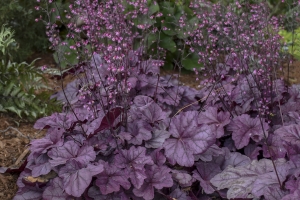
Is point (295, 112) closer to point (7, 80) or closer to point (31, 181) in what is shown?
point (31, 181)

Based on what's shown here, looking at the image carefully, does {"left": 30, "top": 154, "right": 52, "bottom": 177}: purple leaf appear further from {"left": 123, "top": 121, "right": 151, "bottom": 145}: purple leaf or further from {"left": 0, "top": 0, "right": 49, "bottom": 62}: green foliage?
{"left": 0, "top": 0, "right": 49, "bottom": 62}: green foliage

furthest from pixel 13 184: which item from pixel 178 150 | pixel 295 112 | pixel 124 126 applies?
pixel 295 112

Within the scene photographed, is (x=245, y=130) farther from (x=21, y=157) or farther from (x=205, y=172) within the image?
(x=21, y=157)

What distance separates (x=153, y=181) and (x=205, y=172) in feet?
1.20

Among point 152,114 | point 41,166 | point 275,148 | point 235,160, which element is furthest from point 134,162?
point 275,148

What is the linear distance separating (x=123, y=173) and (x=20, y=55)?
2.91 meters

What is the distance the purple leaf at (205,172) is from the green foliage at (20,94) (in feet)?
5.27

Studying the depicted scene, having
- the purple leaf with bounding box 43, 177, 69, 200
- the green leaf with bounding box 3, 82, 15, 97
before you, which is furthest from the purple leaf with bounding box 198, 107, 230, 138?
the green leaf with bounding box 3, 82, 15, 97

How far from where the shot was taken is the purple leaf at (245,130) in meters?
2.89

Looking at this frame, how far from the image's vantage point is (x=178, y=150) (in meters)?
2.62

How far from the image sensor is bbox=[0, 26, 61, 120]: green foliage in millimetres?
3771

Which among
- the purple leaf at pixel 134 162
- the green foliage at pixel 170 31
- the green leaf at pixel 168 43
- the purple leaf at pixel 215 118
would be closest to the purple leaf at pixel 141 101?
the purple leaf at pixel 215 118

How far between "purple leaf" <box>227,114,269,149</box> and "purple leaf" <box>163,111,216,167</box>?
0.29 meters

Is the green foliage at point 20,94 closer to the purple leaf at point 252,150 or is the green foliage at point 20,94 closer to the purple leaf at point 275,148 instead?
the purple leaf at point 252,150
